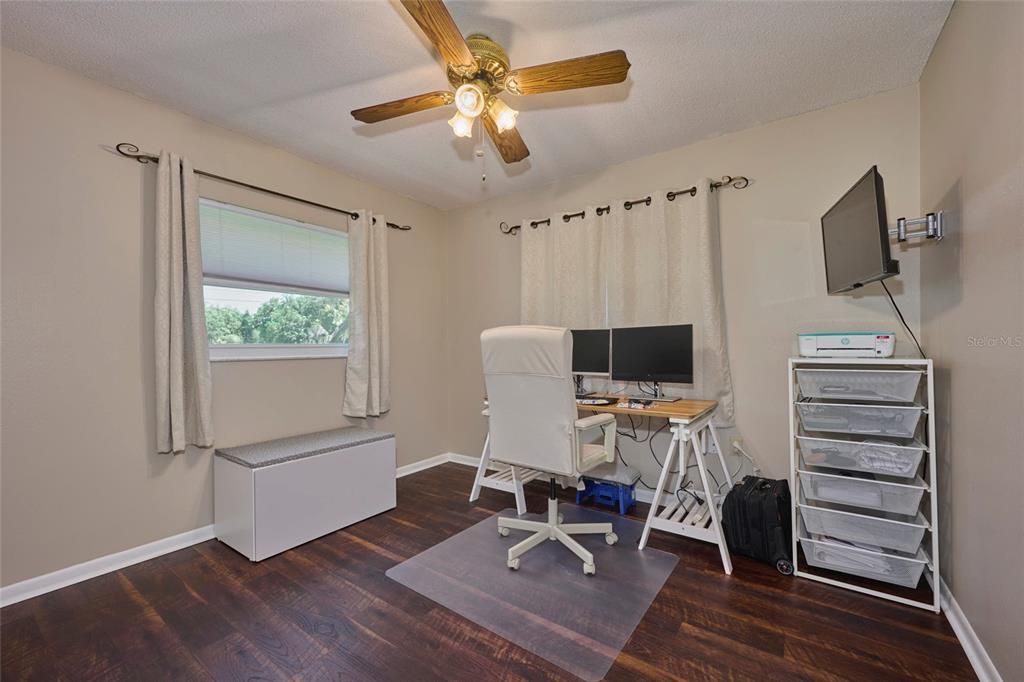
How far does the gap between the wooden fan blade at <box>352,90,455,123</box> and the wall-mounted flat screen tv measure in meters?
1.79

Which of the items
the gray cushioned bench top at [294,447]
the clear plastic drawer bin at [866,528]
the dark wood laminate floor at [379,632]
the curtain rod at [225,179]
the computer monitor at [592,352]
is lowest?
the dark wood laminate floor at [379,632]

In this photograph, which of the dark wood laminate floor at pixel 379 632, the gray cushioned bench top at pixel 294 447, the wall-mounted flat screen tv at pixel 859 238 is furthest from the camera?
the gray cushioned bench top at pixel 294 447

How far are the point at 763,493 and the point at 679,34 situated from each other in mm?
2256

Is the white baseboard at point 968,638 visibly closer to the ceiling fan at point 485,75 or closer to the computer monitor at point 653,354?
the computer monitor at point 653,354

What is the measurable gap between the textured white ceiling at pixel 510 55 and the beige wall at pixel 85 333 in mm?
155

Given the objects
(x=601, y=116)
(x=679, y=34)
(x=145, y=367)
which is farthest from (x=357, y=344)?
(x=679, y=34)

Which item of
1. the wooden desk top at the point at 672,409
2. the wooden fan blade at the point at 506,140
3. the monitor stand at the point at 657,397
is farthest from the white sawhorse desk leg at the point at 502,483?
the wooden fan blade at the point at 506,140

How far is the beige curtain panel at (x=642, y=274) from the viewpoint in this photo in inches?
108

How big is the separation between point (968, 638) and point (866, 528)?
17.6 inches

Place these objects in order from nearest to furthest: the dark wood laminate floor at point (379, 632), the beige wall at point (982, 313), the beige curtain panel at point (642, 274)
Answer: the beige wall at point (982, 313) < the dark wood laminate floor at point (379, 632) < the beige curtain panel at point (642, 274)

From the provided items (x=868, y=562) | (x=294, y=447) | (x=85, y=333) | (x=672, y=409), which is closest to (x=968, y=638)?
(x=868, y=562)

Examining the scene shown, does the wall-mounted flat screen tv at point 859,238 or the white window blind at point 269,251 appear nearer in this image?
the wall-mounted flat screen tv at point 859,238

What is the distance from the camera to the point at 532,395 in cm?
206

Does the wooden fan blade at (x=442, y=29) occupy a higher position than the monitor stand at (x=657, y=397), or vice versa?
the wooden fan blade at (x=442, y=29)
